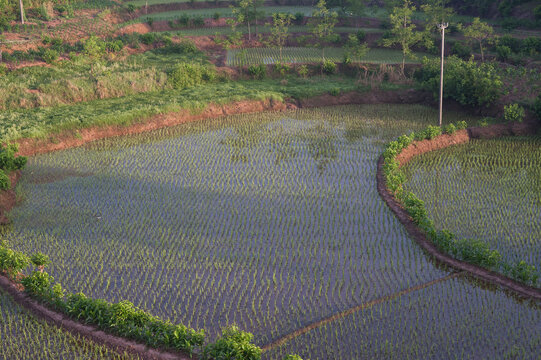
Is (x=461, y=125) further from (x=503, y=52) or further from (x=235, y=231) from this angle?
(x=235, y=231)

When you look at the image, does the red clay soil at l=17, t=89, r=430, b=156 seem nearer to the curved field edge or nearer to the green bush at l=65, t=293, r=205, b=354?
the curved field edge

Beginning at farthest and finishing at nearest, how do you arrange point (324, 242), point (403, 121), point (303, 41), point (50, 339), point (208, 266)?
point (303, 41) → point (403, 121) → point (324, 242) → point (208, 266) → point (50, 339)

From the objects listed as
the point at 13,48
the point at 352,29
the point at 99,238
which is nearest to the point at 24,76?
the point at 13,48

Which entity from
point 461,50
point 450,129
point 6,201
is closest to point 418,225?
point 450,129

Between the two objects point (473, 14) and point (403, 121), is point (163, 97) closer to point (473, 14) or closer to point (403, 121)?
point (403, 121)

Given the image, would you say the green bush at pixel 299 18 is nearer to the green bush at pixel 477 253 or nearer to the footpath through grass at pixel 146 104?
the footpath through grass at pixel 146 104
